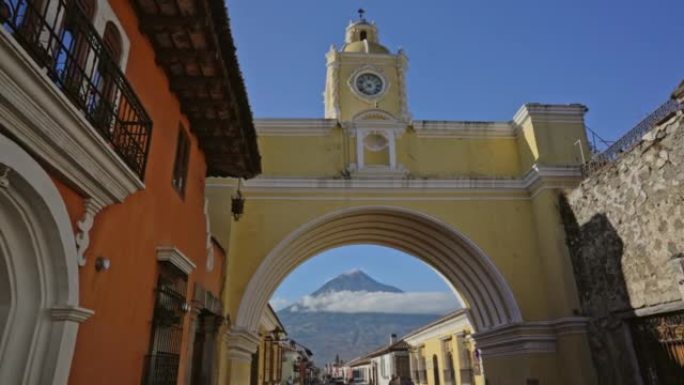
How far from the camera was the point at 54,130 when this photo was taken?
2.77 metres

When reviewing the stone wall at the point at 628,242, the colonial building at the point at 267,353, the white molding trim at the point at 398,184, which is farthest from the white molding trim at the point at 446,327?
the colonial building at the point at 267,353

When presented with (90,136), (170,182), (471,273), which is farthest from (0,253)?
(471,273)

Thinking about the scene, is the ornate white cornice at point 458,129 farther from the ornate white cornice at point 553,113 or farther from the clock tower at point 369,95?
the ornate white cornice at point 553,113

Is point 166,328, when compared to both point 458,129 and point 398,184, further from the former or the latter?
point 458,129

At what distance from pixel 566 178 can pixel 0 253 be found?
1077 centimetres

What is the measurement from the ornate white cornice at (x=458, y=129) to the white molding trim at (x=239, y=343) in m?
6.34

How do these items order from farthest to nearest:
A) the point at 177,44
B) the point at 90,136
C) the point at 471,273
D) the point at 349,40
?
the point at 349,40, the point at 471,273, the point at 177,44, the point at 90,136

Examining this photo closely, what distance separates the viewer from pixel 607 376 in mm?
8852

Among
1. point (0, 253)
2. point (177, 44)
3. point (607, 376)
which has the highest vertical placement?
point (177, 44)

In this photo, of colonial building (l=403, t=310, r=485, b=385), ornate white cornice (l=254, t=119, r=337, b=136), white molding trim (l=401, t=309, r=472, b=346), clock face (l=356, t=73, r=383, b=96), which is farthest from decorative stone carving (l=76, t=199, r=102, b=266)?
white molding trim (l=401, t=309, r=472, b=346)

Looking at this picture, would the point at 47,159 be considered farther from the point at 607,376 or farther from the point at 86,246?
the point at 607,376

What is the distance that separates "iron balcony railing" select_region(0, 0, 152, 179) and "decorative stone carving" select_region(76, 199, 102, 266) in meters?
0.47

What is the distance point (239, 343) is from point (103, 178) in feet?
24.0

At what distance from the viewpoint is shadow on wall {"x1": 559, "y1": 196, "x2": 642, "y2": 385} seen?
27.9 feet
